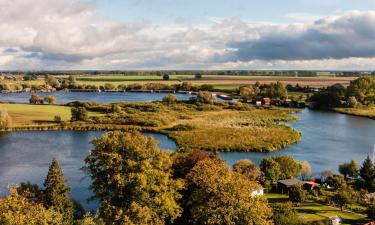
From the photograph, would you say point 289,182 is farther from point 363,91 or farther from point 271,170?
point 363,91

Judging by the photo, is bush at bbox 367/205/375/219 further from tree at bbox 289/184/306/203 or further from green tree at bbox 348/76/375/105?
green tree at bbox 348/76/375/105

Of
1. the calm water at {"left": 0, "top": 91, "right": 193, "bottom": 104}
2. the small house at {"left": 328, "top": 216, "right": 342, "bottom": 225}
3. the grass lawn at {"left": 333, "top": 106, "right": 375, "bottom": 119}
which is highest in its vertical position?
the calm water at {"left": 0, "top": 91, "right": 193, "bottom": 104}

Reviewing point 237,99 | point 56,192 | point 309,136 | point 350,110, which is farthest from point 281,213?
point 237,99

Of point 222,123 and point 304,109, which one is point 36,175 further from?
point 304,109

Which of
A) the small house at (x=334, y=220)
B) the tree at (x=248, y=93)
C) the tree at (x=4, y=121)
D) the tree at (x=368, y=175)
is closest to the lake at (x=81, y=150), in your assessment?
the tree at (x=4, y=121)

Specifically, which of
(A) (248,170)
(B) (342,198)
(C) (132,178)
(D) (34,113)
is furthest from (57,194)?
(D) (34,113)

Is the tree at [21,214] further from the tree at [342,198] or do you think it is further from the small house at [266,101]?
→ the small house at [266,101]

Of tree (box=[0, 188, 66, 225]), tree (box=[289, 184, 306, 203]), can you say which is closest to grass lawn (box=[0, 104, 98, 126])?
tree (box=[289, 184, 306, 203])
